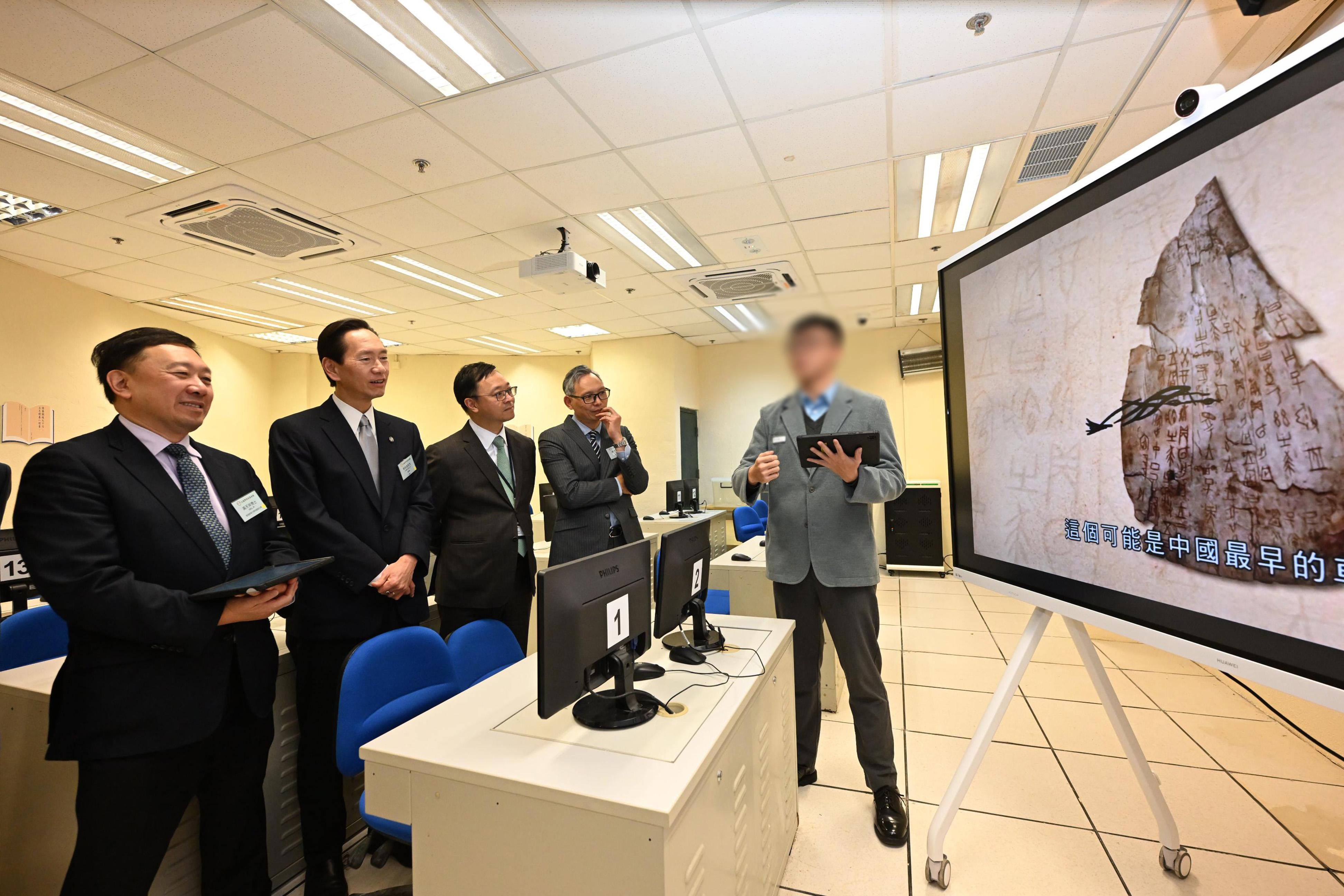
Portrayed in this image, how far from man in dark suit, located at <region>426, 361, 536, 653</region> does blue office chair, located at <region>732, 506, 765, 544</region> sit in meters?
2.57

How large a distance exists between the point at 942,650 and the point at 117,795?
4196 millimetres

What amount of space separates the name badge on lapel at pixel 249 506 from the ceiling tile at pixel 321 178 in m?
2.47

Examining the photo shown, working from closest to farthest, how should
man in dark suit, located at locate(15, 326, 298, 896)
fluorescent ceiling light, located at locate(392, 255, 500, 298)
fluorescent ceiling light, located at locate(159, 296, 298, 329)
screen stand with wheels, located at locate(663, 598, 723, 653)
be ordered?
man in dark suit, located at locate(15, 326, 298, 896) < screen stand with wheels, located at locate(663, 598, 723, 653) < fluorescent ceiling light, located at locate(392, 255, 500, 298) < fluorescent ceiling light, located at locate(159, 296, 298, 329)

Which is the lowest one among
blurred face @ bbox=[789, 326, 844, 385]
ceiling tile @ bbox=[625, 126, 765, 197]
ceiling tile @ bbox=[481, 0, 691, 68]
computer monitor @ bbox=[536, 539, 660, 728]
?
computer monitor @ bbox=[536, 539, 660, 728]

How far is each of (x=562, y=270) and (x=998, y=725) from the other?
391cm

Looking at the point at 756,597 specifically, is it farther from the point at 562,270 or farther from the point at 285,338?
the point at 285,338

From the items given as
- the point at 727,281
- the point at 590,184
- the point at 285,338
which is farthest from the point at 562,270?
the point at 285,338

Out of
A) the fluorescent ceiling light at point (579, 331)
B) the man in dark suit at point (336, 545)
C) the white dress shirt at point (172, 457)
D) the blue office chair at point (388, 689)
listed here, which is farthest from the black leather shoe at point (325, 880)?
the fluorescent ceiling light at point (579, 331)

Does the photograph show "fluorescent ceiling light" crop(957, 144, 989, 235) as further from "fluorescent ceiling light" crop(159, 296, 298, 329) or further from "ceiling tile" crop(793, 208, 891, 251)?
"fluorescent ceiling light" crop(159, 296, 298, 329)

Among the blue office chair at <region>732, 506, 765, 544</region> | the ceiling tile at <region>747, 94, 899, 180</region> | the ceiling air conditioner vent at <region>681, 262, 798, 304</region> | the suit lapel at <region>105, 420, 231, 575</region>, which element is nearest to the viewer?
the suit lapel at <region>105, 420, 231, 575</region>

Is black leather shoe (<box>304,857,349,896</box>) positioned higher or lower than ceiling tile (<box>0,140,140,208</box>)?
lower

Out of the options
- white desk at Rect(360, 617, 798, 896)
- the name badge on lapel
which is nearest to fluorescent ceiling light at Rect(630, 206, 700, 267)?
the name badge on lapel

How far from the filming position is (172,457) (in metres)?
1.48

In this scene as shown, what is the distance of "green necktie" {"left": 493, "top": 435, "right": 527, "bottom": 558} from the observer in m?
2.36
